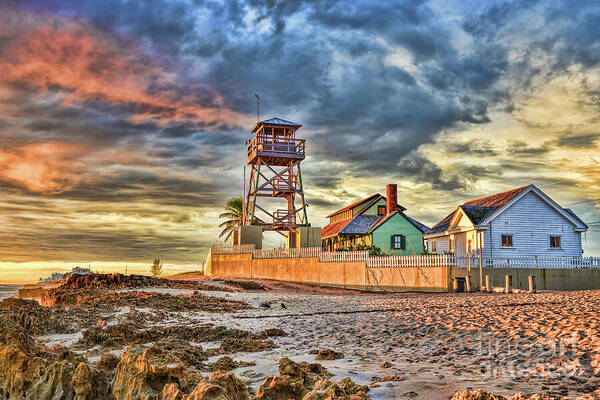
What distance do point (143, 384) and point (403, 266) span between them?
26.2m

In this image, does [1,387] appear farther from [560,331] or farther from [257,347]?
[560,331]

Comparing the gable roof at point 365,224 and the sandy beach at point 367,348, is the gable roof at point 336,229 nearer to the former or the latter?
the gable roof at point 365,224

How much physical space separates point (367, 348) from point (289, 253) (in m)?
28.2

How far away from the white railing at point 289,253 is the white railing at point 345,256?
69 centimetres

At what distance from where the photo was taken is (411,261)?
96.1 ft

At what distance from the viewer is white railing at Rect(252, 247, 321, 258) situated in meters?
34.3

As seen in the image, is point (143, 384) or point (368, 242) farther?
point (368, 242)

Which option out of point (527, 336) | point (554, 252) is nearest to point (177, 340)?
point (527, 336)

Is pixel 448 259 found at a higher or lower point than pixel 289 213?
lower

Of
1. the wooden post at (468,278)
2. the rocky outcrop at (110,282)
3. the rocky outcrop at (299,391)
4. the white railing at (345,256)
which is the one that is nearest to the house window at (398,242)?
the white railing at (345,256)

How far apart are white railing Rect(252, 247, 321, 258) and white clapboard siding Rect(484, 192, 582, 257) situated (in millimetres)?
12719

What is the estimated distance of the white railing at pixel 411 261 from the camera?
28.2 meters

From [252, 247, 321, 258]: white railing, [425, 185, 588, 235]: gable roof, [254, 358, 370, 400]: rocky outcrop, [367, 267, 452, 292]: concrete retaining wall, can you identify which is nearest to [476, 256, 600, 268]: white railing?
[367, 267, 452, 292]: concrete retaining wall

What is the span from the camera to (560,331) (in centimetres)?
746
